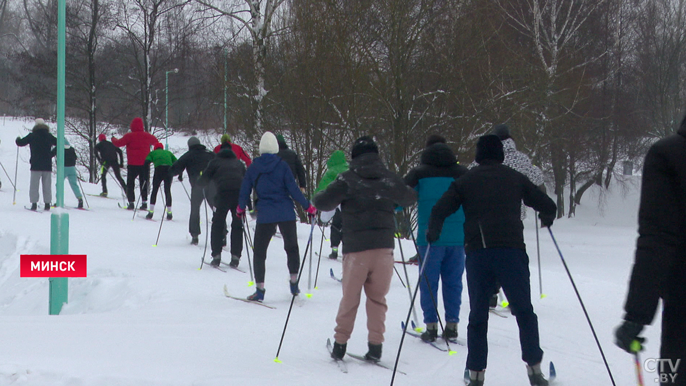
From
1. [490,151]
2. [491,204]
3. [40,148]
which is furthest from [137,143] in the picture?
[491,204]

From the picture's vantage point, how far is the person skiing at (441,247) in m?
5.90

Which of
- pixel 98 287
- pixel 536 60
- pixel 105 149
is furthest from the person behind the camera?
pixel 536 60

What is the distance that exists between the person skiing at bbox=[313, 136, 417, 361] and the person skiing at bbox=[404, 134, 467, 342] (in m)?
0.80

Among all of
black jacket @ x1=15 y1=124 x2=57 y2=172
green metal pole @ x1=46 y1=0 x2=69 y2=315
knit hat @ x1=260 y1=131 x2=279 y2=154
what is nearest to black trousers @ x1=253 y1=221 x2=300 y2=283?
knit hat @ x1=260 y1=131 x2=279 y2=154

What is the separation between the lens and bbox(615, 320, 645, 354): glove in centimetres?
245

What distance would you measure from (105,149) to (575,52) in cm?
1678

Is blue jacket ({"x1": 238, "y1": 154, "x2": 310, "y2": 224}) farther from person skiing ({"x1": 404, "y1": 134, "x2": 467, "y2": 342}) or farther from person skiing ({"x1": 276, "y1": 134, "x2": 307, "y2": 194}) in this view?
person skiing ({"x1": 276, "y1": 134, "x2": 307, "y2": 194})

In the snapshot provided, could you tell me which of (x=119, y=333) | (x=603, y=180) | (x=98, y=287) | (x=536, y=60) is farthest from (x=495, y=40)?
(x=603, y=180)

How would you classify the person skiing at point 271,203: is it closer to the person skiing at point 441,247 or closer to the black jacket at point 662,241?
the person skiing at point 441,247

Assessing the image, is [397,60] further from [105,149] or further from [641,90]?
[641,90]

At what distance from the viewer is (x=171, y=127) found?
30.4 metres
